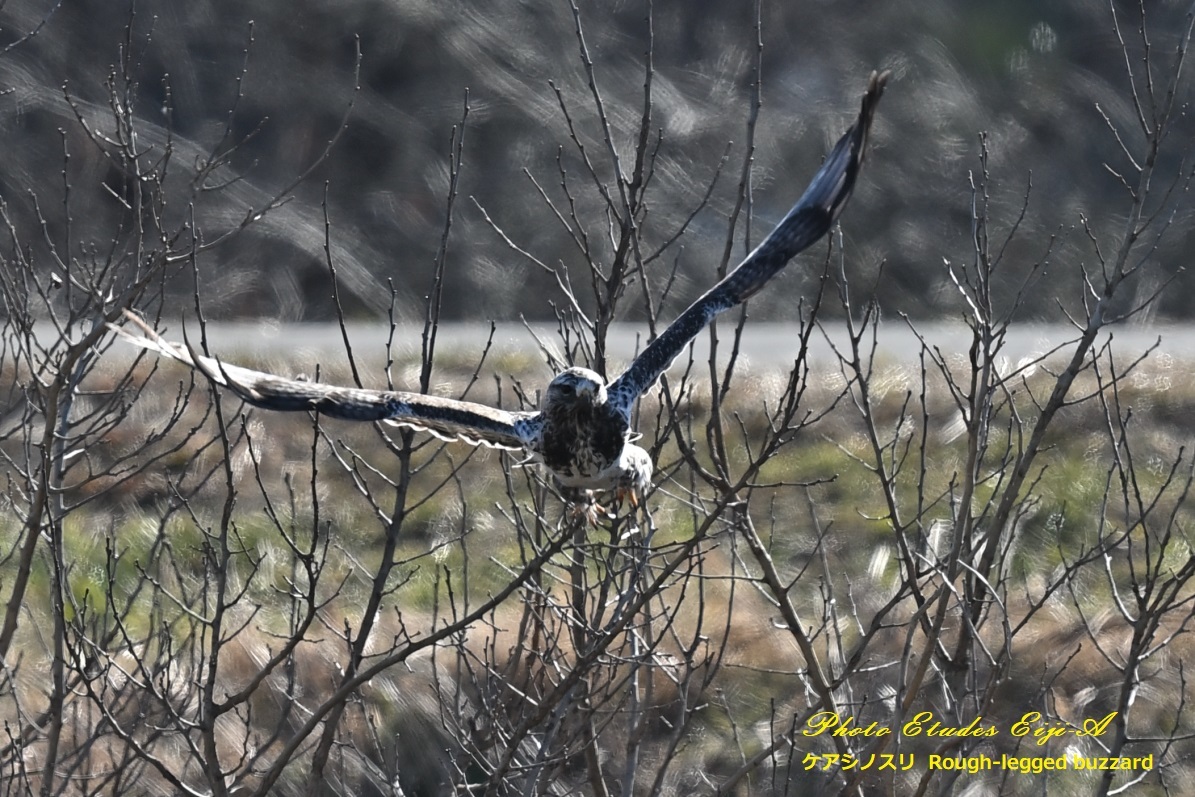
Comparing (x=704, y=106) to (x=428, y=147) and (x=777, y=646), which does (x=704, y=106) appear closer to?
(x=428, y=147)

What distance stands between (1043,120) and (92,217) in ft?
44.7

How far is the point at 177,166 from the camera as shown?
1988 cm

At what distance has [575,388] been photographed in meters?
5.37

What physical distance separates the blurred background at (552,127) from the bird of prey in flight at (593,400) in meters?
12.0

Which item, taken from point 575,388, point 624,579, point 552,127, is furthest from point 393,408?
point 552,127

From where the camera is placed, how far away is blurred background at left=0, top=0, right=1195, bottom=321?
19203 mm

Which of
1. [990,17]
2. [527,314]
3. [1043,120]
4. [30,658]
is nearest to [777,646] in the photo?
[30,658]

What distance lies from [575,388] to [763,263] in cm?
100

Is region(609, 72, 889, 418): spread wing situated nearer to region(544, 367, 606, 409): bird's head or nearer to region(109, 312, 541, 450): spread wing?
region(544, 367, 606, 409): bird's head

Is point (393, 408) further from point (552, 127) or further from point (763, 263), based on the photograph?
point (552, 127)

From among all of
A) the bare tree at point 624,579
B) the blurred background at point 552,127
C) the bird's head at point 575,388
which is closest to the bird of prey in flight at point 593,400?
the bird's head at point 575,388

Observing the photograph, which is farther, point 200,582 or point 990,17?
point 990,17

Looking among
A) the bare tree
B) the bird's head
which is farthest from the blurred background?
the bird's head

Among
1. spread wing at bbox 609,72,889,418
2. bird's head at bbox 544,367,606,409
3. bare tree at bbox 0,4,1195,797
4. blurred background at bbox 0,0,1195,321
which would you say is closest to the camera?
bird's head at bbox 544,367,606,409
